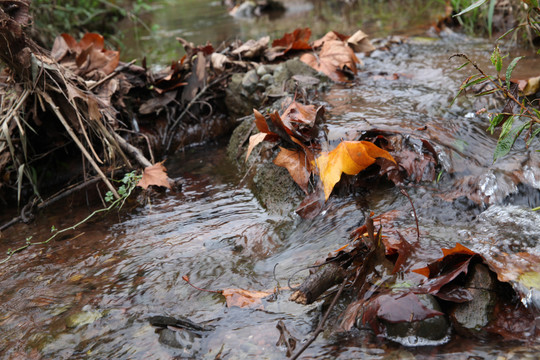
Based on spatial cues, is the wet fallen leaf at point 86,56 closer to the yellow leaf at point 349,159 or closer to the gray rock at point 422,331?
the yellow leaf at point 349,159

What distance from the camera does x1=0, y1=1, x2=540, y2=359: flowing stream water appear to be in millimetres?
1474

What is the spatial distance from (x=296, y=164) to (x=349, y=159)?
336mm

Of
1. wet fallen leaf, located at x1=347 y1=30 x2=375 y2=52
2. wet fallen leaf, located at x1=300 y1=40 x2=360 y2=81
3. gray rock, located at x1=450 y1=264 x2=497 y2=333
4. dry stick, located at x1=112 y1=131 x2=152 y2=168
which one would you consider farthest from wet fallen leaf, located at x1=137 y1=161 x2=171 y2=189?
wet fallen leaf, located at x1=347 y1=30 x2=375 y2=52

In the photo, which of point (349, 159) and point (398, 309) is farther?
point (349, 159)

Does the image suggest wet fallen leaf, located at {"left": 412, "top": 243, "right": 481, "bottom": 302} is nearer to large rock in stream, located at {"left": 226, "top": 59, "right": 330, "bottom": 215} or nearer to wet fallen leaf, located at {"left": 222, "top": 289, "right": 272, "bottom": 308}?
wet fallen leaf, located at {"left": 222, "top": 289, "right": 272, "bottom": 308}

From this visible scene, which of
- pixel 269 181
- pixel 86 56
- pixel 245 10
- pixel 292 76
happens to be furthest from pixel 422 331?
pixel 245 10

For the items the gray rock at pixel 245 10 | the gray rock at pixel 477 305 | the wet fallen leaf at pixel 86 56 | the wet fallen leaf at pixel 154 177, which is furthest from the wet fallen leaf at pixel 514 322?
the gray rock at pixel 245 10

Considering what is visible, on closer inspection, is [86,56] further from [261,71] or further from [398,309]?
[398,309]

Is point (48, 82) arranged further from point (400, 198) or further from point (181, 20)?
point (181, 20)

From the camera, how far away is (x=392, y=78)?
3.57 m

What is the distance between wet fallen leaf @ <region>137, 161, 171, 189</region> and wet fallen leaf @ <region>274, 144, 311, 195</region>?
771mm

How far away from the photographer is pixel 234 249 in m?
2.04

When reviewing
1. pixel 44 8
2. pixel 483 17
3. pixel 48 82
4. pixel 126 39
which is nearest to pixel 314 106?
pixel 48 82

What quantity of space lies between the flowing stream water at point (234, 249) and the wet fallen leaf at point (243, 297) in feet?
0.10
